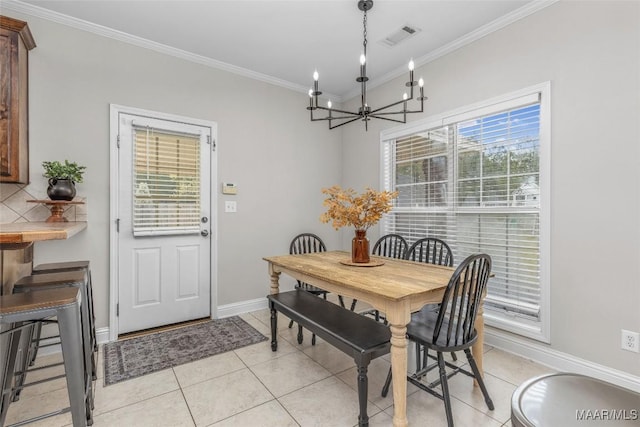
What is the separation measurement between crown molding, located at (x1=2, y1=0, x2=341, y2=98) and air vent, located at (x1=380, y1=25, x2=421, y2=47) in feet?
4.43

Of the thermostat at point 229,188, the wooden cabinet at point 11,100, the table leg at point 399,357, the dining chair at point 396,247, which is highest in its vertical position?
the wooden cabinet at point 11,100

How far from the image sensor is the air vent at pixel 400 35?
2.72m

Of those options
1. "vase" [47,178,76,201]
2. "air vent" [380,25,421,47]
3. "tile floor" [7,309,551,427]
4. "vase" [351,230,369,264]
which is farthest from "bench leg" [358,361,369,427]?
"air vent" [380,25,421,47]

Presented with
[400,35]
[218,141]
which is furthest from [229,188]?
[400,35]

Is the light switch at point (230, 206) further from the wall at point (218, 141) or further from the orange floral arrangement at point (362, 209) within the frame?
the orange floral arrangement at point (362, 209)

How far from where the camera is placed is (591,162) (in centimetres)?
211

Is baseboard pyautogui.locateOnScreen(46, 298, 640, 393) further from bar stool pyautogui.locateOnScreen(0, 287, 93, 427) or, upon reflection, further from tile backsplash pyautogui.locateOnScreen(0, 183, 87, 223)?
bar stool pyautogui.locateOnScreen(0, 287, 93, 427)

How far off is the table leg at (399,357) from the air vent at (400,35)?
2.42m

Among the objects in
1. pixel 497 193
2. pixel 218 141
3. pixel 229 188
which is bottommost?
pixel 497 193

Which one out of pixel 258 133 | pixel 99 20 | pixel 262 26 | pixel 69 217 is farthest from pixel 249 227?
pixel 99 20

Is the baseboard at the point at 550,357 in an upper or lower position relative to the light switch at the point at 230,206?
lower

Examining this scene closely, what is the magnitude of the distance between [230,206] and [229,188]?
0.20 metres

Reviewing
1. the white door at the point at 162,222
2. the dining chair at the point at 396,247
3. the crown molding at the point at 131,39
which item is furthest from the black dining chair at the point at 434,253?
the crown molding at the point at 131,39

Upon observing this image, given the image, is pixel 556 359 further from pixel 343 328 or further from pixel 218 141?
pixel 218 141
